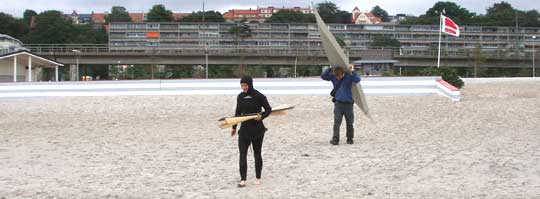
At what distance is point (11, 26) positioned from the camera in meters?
153

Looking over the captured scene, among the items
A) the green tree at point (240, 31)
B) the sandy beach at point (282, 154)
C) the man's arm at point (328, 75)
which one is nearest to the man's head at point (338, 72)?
the man's arm at point (328, 75)

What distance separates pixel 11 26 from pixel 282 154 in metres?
155

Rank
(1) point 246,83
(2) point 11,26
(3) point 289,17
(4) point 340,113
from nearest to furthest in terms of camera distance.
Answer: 1. (1) point 246,83
2. (4) point 340,113
3. (2) point 11,26
4. (3) point 289,17

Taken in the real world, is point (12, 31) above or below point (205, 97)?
above

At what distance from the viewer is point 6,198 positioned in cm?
→ 750

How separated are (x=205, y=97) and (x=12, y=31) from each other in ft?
466

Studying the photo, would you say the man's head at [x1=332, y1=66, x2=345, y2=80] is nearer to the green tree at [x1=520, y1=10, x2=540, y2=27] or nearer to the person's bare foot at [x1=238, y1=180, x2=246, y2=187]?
the person's bare foot at [x1=238, y1=180, x2=246, y2=187]

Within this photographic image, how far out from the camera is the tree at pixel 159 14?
172 m

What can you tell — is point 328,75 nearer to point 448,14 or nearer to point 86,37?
point 86,37

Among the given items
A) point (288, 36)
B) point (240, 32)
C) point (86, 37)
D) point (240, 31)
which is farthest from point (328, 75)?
point (86, 37)

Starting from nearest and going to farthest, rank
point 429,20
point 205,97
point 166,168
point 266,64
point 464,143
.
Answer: point 166,168, point 464,143, point 205,97, point 266,64, point 429,20

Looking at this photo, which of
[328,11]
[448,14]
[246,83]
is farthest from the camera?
[328,11]

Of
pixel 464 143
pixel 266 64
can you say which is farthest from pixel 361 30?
pixel 464 143

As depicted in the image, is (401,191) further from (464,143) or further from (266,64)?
(266,64)
